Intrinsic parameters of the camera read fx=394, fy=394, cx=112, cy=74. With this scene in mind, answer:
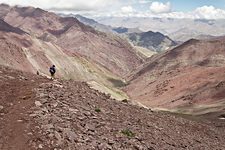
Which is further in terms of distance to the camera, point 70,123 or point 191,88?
point 191,88

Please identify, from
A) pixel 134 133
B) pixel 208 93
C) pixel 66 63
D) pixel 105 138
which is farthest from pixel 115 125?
pixel 66 63

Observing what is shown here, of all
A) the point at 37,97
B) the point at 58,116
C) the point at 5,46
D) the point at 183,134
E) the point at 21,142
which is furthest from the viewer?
the point at 5,46

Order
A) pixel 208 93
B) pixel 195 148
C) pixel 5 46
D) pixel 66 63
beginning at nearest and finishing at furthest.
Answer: pixel 195 148 → pixel 208 93 → pixel 5 46 → pixel 66 63

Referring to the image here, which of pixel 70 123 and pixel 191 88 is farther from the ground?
pixel 70 123

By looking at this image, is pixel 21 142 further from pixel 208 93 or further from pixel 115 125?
pixel 208 93

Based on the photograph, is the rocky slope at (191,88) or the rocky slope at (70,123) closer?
the rocky slope at (70,123)

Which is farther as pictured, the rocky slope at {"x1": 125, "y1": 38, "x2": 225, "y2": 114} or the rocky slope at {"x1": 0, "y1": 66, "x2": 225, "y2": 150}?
the rocky slope at {"x1": 125, "y1": 38, "x2": 225, "y2": 114}

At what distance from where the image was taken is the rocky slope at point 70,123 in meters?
17.0

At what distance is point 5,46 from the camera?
134 metres

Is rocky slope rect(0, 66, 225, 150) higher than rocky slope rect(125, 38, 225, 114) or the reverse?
higher

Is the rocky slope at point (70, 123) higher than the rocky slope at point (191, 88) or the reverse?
higher

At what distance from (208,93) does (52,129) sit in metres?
88.6

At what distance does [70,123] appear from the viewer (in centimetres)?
1862

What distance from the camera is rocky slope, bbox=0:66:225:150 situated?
16984 millimetres
